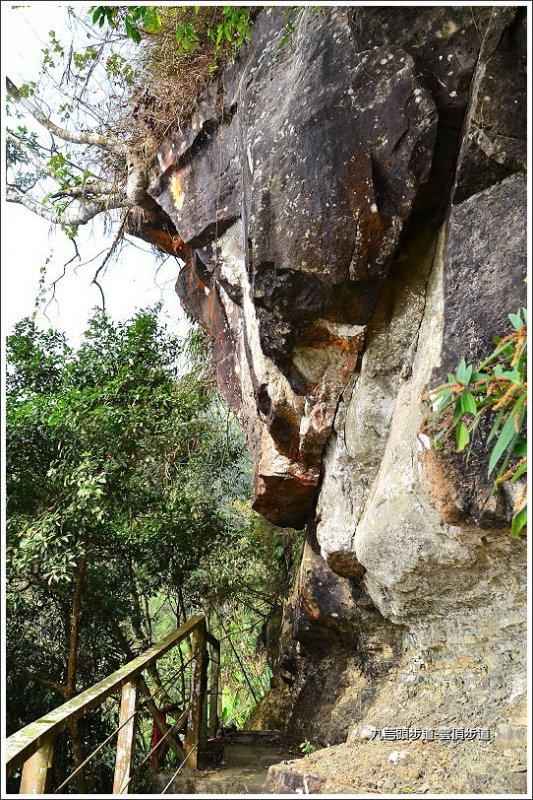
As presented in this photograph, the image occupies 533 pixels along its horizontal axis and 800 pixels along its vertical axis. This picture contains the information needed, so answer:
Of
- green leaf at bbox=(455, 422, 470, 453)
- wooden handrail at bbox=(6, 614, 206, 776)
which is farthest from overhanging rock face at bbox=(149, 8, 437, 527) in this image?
wooden handrail at bbox=(6, 614, 206, 776)

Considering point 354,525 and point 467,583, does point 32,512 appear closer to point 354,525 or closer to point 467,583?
point 354,525

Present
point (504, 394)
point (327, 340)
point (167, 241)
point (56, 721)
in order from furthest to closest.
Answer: point (167, 241), point (327, 340), point (56, 721), point (504, 394)

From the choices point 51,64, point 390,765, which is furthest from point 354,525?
point 51,64

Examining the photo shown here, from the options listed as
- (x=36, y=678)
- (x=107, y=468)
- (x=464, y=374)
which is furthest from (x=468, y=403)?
(x=36, y=678)

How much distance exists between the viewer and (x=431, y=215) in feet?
11.3

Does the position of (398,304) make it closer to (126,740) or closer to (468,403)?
(468,403)

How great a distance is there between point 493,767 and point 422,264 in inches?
96.1

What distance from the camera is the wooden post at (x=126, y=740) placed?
9.58 feet

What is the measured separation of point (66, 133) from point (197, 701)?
14.4 ft

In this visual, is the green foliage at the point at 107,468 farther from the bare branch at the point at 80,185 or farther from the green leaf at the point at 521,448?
the green leaf at the point at 521,448

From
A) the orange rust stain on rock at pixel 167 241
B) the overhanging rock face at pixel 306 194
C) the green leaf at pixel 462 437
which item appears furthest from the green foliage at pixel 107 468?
the green leaf at pixel 462 437

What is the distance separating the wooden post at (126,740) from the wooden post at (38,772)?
915mm

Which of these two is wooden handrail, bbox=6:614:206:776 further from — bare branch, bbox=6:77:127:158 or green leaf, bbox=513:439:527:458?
bare branch, bbox=6:77:127:158

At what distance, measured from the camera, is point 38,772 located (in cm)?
206
